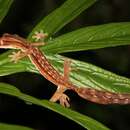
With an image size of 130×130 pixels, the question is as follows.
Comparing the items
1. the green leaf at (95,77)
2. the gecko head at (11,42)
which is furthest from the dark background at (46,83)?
the green leaf at (95,77)

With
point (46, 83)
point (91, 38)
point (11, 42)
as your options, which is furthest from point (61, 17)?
point (46, 83)

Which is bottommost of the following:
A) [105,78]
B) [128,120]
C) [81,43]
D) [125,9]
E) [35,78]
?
[128,120]

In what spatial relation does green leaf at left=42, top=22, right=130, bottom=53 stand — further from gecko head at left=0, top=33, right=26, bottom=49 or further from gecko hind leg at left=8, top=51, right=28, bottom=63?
gecko head at left=0, top=33, right=26, bottom=49

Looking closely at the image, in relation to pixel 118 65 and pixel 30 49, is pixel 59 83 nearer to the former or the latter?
pixel 30 49

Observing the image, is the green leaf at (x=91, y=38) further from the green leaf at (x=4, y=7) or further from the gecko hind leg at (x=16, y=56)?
the green leaf at (x=4, y=7)

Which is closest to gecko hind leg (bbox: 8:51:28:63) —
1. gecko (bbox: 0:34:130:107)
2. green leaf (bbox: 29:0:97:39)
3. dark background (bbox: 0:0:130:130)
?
gecko (bbox: 0:34:130:107)

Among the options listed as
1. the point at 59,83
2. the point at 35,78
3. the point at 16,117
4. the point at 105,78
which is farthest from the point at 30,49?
the point at 35,78
